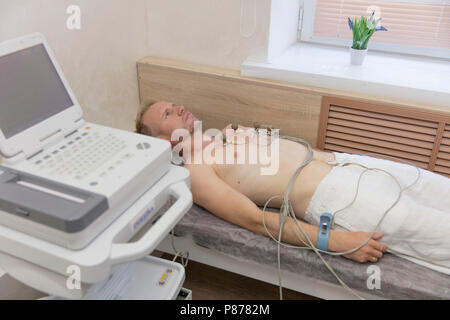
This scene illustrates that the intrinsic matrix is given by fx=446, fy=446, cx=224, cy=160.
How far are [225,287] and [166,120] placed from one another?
2.31 ft

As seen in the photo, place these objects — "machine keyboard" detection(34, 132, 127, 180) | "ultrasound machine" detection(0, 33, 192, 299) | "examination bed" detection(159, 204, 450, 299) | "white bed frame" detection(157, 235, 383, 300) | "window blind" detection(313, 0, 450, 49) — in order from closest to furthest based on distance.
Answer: "ultrasound machine" detection(0, 33, 192, 299), "machine keyboard" detection(34, 132, 127, 180), "examination bed" detection(159, 204, 450, 299), "white bed frame" detection(157, 235, 383, 300), "window blind" detection(313, 0, 450, 49)

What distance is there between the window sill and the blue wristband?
0.63 metres

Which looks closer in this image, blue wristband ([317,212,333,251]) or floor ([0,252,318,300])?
blue wristband ([317,212,333,251])

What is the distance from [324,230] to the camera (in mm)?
1433

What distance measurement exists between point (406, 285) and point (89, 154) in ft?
3.19

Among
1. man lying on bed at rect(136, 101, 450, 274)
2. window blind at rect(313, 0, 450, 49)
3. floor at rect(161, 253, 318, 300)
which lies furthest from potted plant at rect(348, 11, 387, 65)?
floor at rect(161, 253, 318, 300)

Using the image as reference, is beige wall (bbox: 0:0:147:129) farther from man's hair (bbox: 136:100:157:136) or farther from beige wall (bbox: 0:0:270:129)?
man's hair (bbox: 136:100:157:136)

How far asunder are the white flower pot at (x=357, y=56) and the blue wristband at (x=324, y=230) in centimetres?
85

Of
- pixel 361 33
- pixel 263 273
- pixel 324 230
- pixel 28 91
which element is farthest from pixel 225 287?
pixel 361 33

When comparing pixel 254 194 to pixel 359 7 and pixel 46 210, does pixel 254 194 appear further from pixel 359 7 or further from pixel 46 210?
pixel 359 7

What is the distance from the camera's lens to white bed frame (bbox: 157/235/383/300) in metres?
1.45

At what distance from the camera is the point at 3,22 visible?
4.44ft

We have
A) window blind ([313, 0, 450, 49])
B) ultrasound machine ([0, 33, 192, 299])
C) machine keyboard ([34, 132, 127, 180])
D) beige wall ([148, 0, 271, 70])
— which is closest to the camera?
ultrasound machine ([0, 33, 192, 299])

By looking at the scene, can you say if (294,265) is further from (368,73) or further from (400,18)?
(400,18)
